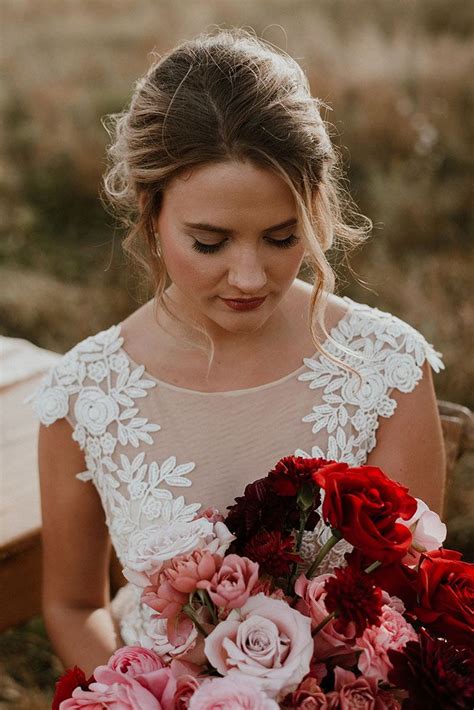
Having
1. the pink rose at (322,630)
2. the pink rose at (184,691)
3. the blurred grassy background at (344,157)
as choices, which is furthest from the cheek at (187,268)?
the blurred grassy background at (344,157)

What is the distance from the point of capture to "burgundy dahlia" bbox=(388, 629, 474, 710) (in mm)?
1067

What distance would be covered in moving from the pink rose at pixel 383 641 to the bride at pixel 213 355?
2.30ft

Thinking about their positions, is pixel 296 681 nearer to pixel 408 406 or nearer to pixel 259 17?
pixel 408 406

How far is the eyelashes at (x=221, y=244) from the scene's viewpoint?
171 centimetres

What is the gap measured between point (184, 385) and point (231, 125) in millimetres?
669

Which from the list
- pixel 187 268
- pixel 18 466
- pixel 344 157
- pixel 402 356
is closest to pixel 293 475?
pixel 187 268

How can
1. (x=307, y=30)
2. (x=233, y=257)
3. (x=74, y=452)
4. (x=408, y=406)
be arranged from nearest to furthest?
(x=233, y=257) < (x=408, y=406) < (x=74, y=452) < (x=307, y=30)

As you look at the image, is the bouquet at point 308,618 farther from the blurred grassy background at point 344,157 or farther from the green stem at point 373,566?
the blurred grassy background at point 344,157

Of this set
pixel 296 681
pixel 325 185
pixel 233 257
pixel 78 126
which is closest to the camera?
pixel 296 681

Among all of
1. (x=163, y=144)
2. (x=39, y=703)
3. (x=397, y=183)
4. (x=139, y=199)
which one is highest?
(x=163, y=144)

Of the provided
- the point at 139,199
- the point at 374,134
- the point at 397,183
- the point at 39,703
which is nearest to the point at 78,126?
the point at 374,134

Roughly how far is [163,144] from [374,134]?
17.5ft

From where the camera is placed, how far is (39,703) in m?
3.12

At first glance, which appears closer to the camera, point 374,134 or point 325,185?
point 325,185
